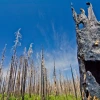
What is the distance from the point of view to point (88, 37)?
5691 mm

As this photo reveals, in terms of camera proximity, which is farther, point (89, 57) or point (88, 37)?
point (88, 37)

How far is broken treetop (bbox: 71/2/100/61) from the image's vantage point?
531 cm

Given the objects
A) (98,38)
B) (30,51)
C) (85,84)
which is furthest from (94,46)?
(30,51)

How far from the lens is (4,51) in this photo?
3119 cm

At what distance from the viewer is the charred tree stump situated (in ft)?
15.8

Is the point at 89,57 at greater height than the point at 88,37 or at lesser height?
lesser

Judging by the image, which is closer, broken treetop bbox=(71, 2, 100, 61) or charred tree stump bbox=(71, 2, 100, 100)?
charred tree stump bbox=(71, 2, 100, 100)

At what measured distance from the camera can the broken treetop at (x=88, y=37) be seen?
17.4 ft

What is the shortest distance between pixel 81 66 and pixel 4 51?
2762cm

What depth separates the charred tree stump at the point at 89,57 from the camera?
190 inches

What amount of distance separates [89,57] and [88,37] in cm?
82

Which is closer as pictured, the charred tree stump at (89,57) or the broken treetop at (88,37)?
the charred tree stump at (89,57)

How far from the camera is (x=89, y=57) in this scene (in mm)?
5266

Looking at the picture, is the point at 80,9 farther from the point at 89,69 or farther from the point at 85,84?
the point at 85,84
